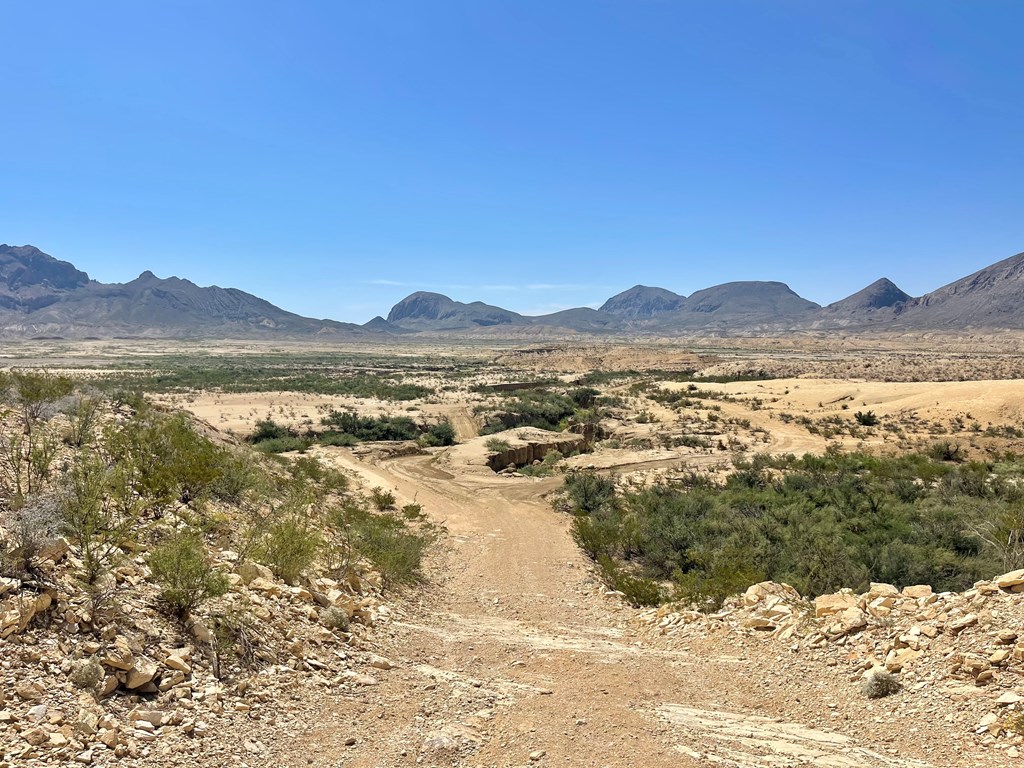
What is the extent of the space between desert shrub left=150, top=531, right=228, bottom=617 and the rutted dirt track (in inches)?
74.9

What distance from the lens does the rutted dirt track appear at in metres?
5.23

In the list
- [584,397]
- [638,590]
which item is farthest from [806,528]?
[584,397]

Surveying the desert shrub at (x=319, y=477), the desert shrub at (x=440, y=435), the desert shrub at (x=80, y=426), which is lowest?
the desert shrub at (x=440, y=435)

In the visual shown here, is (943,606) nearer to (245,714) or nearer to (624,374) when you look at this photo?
(245,714)

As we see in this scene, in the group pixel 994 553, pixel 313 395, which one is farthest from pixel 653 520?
pixel 313 395

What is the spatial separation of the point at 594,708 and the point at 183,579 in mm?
4600

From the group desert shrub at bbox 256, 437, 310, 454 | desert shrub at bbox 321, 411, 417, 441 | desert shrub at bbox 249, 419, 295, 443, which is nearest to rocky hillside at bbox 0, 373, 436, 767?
desert shrub at bbox 256, 437, 310, 454

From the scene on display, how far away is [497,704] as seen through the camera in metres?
6.30

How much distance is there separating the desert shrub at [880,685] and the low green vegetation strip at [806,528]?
3.27m

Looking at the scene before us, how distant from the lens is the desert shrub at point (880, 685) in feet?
20.0

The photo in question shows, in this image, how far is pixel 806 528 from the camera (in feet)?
44.4

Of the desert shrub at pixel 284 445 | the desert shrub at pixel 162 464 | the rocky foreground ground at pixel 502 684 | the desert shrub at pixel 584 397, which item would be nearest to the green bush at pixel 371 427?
the desert shrub at pixel 284 445

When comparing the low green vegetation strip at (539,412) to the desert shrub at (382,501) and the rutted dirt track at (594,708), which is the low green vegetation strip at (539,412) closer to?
the desert shrub at (382,501)

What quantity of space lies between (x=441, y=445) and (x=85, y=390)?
18.2 metres
